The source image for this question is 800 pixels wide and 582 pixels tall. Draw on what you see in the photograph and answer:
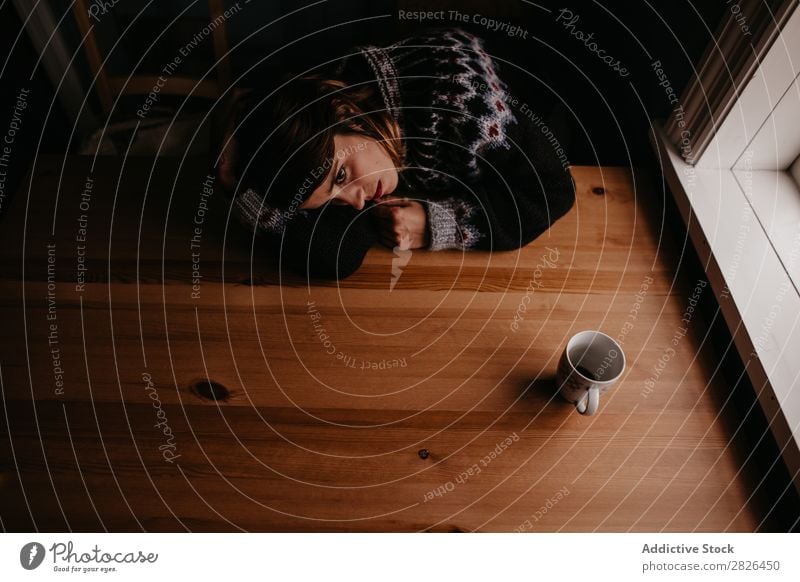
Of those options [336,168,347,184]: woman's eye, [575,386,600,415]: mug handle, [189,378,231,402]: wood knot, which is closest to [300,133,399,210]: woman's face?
[336,168,347,184]: woman's eye

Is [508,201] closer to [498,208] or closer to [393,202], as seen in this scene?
[498,208]

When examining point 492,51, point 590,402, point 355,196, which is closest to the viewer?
point 590,402

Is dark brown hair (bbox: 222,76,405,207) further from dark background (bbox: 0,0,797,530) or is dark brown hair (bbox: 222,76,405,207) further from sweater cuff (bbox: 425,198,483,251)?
dark background (bbox: 0,0,797,530)

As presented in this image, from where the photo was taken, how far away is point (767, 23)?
67 cm

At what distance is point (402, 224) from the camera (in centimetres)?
77

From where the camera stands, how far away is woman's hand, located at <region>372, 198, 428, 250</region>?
2.52ft

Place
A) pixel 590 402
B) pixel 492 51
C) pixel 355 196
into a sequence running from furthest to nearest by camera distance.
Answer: pixel 492 51
pixel 355 196
pixel 590 402

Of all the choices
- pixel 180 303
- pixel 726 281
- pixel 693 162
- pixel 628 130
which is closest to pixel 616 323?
pixel 726 281

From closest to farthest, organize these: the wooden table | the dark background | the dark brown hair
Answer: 1. the wooden table
2. the dark brown hair
3. the dark background

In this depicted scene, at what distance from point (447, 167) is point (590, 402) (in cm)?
34

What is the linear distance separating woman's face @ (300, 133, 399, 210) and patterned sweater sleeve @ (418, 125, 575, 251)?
74mm

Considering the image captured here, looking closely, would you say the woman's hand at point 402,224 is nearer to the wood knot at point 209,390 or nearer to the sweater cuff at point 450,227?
the sweater cuff at point 450,227

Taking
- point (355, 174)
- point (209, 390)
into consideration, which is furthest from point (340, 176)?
point (209, 390)
